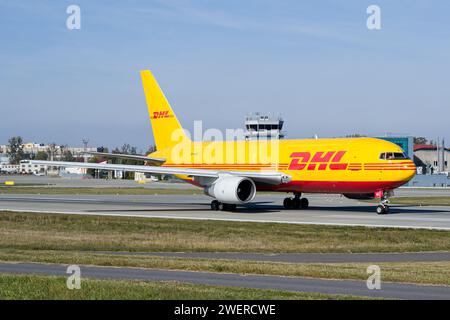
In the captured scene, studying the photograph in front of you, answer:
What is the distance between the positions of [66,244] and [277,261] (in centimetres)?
918

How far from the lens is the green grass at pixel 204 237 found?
26.7 m

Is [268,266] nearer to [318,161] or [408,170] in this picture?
[408,170]

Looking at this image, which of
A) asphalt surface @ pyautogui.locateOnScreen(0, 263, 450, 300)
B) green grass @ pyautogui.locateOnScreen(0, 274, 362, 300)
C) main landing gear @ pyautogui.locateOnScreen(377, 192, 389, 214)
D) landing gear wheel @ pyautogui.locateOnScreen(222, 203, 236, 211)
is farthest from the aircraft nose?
green grass @ pyautogui.locateOnScreen(0, 274, 362, 300)

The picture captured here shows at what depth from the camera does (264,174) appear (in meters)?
45.8

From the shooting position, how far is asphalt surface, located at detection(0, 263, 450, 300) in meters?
15.7

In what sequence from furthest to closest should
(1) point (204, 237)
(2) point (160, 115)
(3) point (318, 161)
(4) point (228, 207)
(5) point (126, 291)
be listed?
1. (2) point (160, 115)
2. (4) point (228, 207)
3. (3) point (318, 161)
4. (1) point (204, 237)
5. (5) point (126, 291)

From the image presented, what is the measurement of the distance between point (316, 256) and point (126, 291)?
1024cm

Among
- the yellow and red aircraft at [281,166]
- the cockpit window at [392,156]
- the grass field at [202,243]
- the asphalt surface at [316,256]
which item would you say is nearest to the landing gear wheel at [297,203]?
the yellow and red aircraft at [281,166]

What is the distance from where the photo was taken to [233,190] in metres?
43.0

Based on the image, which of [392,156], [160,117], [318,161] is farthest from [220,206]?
[392,156]

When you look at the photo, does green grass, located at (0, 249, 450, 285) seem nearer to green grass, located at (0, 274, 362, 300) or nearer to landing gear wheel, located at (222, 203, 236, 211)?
green grass, located at (0, 274, 362, 300)

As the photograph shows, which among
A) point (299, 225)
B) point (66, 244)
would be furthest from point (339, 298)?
point (299, 225)
